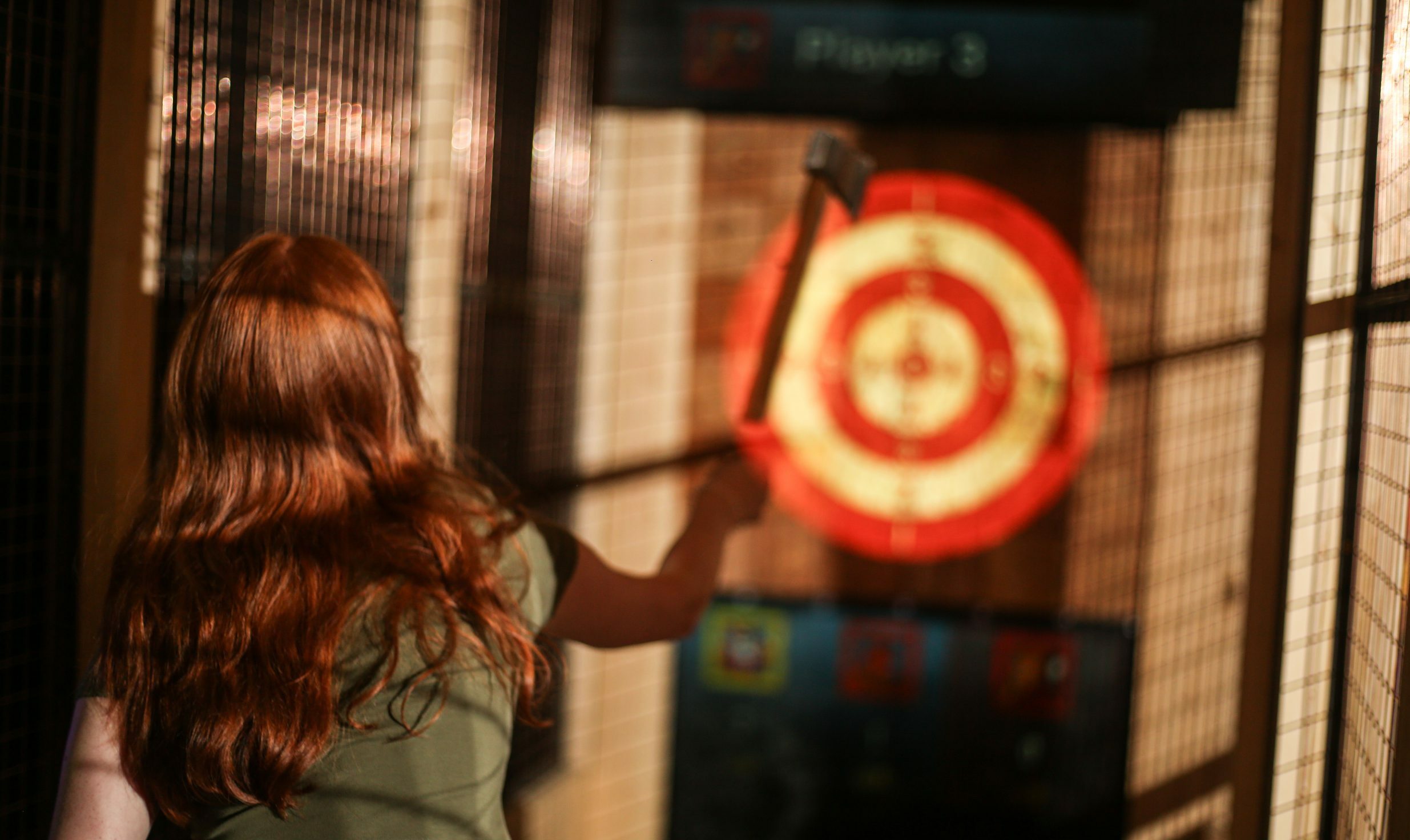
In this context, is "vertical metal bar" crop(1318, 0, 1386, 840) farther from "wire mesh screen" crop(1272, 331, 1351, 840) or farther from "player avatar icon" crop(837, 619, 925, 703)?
"player avatar icon" crop(837, 619, 925, 703)

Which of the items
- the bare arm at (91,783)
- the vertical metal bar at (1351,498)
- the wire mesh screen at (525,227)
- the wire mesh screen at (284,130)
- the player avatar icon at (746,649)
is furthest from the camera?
the player avatar icon at (746,649)

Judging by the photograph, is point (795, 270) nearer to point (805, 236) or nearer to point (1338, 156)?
point (805, 236)

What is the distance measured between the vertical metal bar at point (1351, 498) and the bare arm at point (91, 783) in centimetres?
74

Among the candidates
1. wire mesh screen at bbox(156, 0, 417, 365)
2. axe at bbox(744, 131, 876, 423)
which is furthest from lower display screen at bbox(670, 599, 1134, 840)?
wire mesh screen at bbox(156, 0, 417, 365)

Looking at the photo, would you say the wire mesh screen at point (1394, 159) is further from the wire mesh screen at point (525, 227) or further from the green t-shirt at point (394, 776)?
the wire mesh screen at point (525, 227)

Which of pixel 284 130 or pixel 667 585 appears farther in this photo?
pixel 284 130

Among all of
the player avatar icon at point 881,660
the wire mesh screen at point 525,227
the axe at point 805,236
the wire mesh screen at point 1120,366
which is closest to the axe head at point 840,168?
the axe at point 805,236

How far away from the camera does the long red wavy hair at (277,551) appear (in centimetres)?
58

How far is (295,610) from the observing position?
59cm

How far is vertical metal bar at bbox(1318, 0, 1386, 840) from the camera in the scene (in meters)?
0.70

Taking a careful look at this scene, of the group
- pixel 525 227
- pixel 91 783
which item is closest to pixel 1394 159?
pixel 91 783

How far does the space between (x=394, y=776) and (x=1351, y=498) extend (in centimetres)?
63

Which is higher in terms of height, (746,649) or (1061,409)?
(1061,409)

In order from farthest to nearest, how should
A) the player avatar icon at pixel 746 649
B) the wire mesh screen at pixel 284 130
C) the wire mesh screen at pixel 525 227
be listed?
the player avatar icon at pixel 746 649 < the wire mesh screen at pixel 525 227 < the wire mesh screen at pixel 284 130
